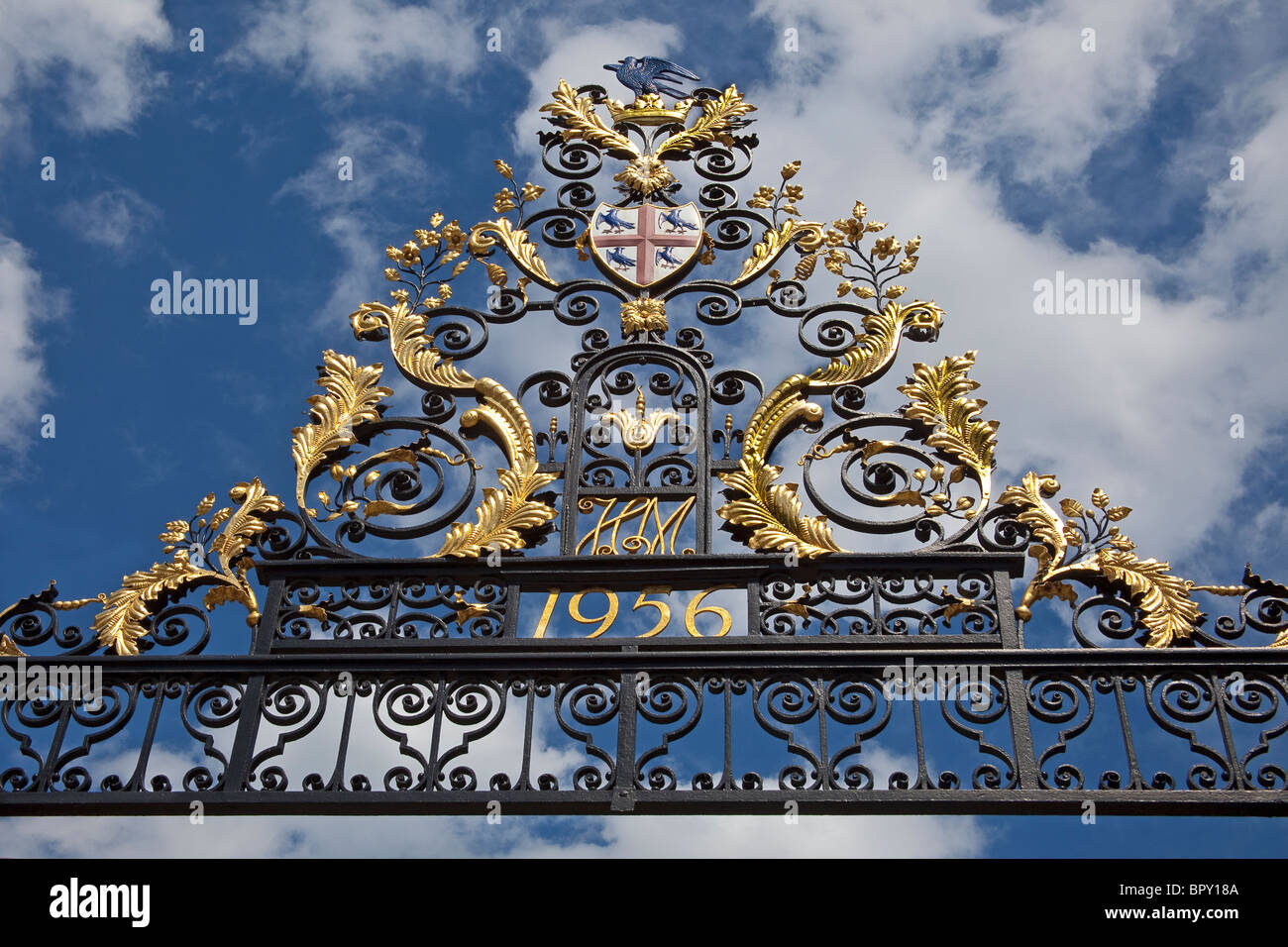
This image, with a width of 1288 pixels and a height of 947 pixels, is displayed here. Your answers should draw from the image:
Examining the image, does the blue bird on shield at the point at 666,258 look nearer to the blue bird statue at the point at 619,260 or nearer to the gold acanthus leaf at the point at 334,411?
the blue bird statue at the point at 619,260

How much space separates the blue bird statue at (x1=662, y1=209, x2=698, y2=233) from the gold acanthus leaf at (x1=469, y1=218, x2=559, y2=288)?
2.25 ft

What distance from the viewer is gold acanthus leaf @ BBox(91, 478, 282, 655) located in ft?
23.0

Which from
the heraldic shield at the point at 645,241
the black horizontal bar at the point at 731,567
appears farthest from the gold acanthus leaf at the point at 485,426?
the heraldic shield at the point at 645,241

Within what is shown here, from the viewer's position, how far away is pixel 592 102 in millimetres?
9234

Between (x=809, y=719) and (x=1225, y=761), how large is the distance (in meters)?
1.54

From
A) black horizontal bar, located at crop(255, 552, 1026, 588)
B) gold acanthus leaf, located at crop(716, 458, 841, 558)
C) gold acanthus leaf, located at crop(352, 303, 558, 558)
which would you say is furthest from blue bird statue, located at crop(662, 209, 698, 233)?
black horizontal bar, located at crop(255, 552, 1026, 588)

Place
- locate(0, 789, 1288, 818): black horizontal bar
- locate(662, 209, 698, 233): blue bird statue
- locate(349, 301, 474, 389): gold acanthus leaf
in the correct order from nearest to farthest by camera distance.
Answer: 1. locate(0, 789, 1288, 818): black horizontal bar
2. locate(349, 301, 474, 389): gold acanthus leaf
3. locate(662, 209, 698, 233): blue bird statue

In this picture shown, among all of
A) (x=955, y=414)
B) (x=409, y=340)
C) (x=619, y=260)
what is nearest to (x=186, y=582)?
(x=409, y=340)

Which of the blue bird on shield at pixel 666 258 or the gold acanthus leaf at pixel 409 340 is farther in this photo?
the blue bird on shield at pixel 666 258

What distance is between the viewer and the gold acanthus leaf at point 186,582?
701cm

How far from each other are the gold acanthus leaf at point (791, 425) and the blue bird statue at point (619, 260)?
1.19 meters

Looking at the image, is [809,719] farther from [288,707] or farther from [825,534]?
[288,707]

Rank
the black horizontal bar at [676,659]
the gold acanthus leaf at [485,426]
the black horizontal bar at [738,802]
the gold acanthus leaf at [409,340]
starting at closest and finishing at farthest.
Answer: the black horizontal bar at [738,802] < the black horizontal bar at [676,659] < the gold acanthus leaf at [485,426] < the gold acanthus leaf at [409,340]

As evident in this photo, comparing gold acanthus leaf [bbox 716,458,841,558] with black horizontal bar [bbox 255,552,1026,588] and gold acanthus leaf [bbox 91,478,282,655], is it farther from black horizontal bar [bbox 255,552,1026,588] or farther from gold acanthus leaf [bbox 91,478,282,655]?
gold acanthus leaf [bbox 91,478,282,655]
